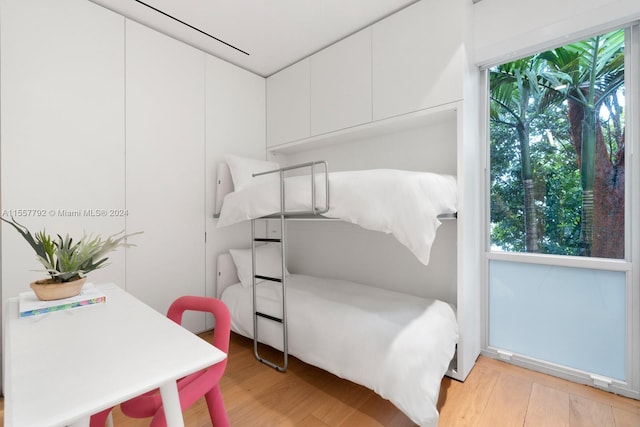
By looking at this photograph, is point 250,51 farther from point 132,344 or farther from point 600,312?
point 600,312

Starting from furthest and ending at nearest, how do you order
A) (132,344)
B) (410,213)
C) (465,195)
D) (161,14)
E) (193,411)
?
(161,14) → (465,195) → (193,411) → (410,213) → (132,344)

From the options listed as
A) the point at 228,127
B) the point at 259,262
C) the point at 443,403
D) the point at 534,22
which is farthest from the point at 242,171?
the point at 534,22

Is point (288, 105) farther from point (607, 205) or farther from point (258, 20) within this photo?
point (607, 205)

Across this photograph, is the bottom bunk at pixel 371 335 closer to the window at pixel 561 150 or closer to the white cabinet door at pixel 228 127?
the white cabinet door at pixel 228 127

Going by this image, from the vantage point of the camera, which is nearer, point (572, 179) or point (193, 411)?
point (193, 411)

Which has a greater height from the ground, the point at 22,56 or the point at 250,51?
the point at 250,51

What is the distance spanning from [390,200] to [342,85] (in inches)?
57.3

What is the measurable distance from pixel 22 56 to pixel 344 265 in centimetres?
266

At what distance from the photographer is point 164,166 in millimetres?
2371

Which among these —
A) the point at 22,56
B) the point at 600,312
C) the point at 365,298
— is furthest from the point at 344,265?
the point at 22,56

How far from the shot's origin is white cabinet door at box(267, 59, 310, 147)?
2.78m

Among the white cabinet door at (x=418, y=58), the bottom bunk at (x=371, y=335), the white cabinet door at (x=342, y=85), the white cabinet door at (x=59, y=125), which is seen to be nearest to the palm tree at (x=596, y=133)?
the white cabinet door at (x=418, y=58)

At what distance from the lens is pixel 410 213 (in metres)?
1.40

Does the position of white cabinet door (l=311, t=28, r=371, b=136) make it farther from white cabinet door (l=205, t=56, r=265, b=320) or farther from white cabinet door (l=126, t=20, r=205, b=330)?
white cabinet door (l=126, t=20, r=205, b=330)
